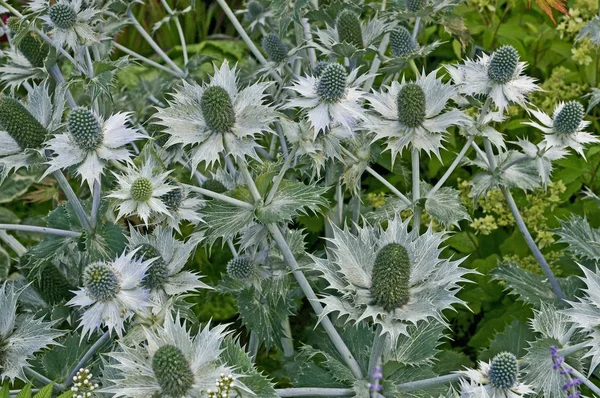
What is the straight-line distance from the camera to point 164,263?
74.0 inches

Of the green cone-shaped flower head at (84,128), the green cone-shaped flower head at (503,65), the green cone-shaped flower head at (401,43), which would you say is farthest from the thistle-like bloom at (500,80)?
the green cone-shaped flower head at (84,128)

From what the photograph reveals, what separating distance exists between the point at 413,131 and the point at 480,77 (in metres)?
0.28

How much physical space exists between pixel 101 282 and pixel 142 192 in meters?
0.23

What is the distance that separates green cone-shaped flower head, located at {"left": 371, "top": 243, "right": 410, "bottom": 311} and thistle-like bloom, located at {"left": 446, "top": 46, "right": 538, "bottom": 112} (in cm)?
62

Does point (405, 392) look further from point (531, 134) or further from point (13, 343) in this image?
point (531, 134)

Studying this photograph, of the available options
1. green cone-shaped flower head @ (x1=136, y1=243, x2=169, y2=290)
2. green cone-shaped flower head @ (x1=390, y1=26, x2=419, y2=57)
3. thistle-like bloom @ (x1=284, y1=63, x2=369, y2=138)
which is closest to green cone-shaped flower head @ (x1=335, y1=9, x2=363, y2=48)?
green cone-shaped flower head @ (x1=390, y1=26, x2=419, y2=57)

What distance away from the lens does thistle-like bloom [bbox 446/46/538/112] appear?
1966 mm

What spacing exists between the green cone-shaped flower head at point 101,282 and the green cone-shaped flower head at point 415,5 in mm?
1270

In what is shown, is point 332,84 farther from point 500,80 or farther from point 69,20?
point 69,20

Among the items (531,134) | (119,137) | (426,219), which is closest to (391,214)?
(426,219)

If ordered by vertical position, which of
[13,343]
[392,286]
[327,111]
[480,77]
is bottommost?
[13,343]

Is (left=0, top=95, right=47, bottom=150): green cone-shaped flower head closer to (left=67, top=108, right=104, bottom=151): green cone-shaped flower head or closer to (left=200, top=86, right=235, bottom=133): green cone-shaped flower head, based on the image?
(left=67, top=108, right=104, bottom=151): green cone-shaped flower head

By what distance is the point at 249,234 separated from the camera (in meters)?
1.95

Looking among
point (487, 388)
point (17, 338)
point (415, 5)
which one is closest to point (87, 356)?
point (17, 338)
